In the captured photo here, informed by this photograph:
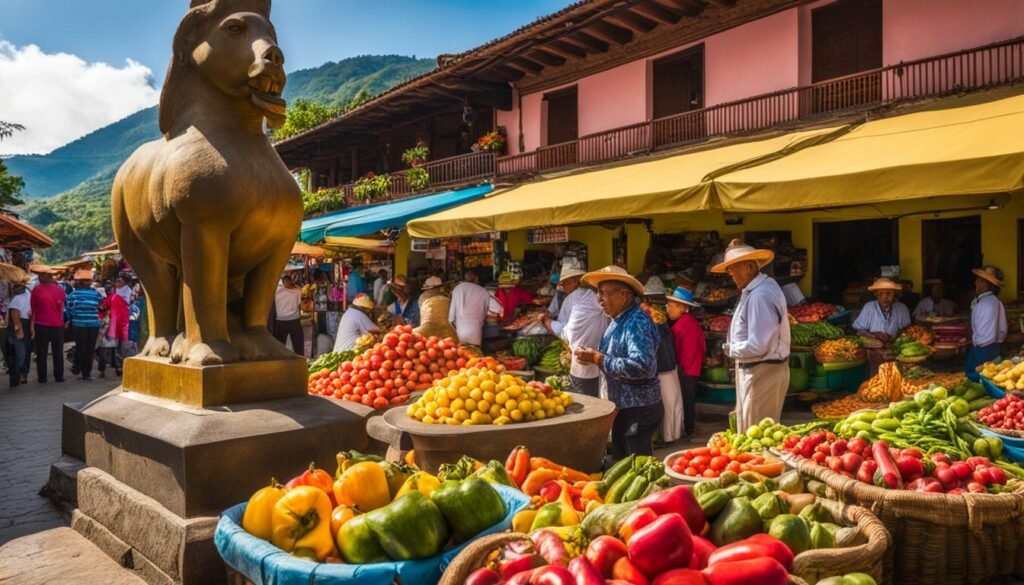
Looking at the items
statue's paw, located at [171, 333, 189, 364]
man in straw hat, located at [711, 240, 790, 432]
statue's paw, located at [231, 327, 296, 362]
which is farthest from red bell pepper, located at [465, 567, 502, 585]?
man in straw hat, located at [711, 240, 790, 432]

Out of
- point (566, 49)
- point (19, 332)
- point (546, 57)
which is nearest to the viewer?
point (19, 332)

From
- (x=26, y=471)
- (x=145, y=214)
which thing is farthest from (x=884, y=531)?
(x=26, y=471)

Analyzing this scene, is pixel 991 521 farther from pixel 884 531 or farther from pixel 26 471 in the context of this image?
pixel 26 471

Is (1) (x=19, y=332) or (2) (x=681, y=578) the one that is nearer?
(2) (x=681, y=578)

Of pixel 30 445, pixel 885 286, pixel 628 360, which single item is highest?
pixel 885 286

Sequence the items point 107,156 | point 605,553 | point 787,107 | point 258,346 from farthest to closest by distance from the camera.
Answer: point 107,156
point 787,107
point 258,346
point 605,553

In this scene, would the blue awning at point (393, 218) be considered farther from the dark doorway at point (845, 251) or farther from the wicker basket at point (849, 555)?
the wicker basket at point (849, 555)

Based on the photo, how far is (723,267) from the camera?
5.59 meters

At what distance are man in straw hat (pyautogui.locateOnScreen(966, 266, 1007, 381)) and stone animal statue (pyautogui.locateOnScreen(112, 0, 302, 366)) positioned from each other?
23.8ft

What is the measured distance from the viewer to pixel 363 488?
2.56 metres

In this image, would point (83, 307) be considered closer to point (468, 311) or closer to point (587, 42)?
point (468, 311)

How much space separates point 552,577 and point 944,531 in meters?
2.47

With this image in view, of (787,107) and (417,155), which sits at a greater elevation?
(417,155)

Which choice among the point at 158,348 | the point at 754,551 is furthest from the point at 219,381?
the point at 754,551
